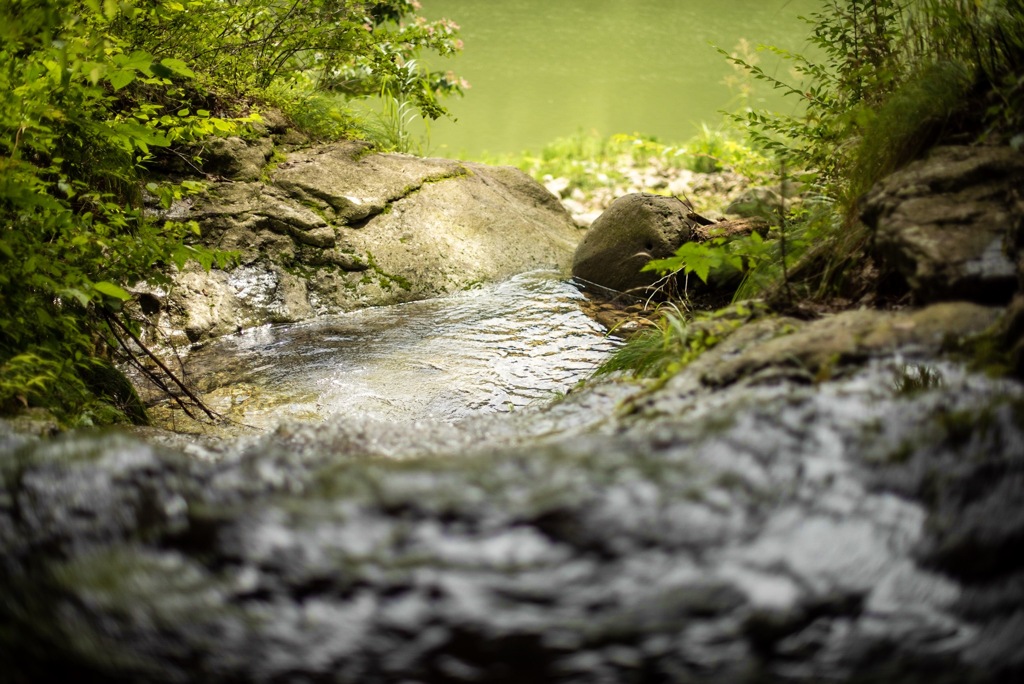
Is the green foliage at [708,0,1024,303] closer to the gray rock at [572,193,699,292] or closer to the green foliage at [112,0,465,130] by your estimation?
the gray rock at [572,193,699,292]

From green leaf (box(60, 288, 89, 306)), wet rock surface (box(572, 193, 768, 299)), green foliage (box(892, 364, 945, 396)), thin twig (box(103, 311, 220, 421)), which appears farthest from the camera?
wet rock surface (box(572, 193, 768, 299))

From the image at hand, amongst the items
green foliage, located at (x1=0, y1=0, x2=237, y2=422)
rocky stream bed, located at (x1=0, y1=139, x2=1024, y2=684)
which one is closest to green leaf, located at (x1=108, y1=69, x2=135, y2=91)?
green foliage, located at (x1=0, y1=0, x2=237, y2=422)

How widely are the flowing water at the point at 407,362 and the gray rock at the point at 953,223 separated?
198 centimetres

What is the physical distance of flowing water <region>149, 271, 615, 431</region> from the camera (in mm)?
3688

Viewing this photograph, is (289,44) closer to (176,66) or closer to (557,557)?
(176,66)

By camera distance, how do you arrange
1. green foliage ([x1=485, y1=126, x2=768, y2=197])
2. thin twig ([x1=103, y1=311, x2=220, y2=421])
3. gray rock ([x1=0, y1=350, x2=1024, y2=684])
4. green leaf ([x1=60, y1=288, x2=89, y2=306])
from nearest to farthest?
gray rock ([x1=0, y1=350, x2=1024, y2=684])
green leaf ([x1=60, y1=288, x2=89, y2=306])
thin twig ([x1=103, y1=311, x2=220, y2=421])
green foliage ([x1=485, y1=126, x2=768, y2=197])

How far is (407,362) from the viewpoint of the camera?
4.25 meters

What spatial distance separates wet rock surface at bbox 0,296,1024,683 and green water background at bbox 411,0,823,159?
9.94 meters

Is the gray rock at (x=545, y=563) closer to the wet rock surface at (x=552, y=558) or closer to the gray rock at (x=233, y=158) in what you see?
the wet rock surface at (x=552, y=558)

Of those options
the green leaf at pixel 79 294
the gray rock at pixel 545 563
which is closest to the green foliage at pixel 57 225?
the green leaf at pixel 79 294

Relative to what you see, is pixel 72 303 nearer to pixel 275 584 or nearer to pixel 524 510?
pixel 275 584

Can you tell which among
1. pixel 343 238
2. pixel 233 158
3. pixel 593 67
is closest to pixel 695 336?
pixel 343 238

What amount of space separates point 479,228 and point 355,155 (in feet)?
3.99

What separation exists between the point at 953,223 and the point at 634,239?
3507mm
